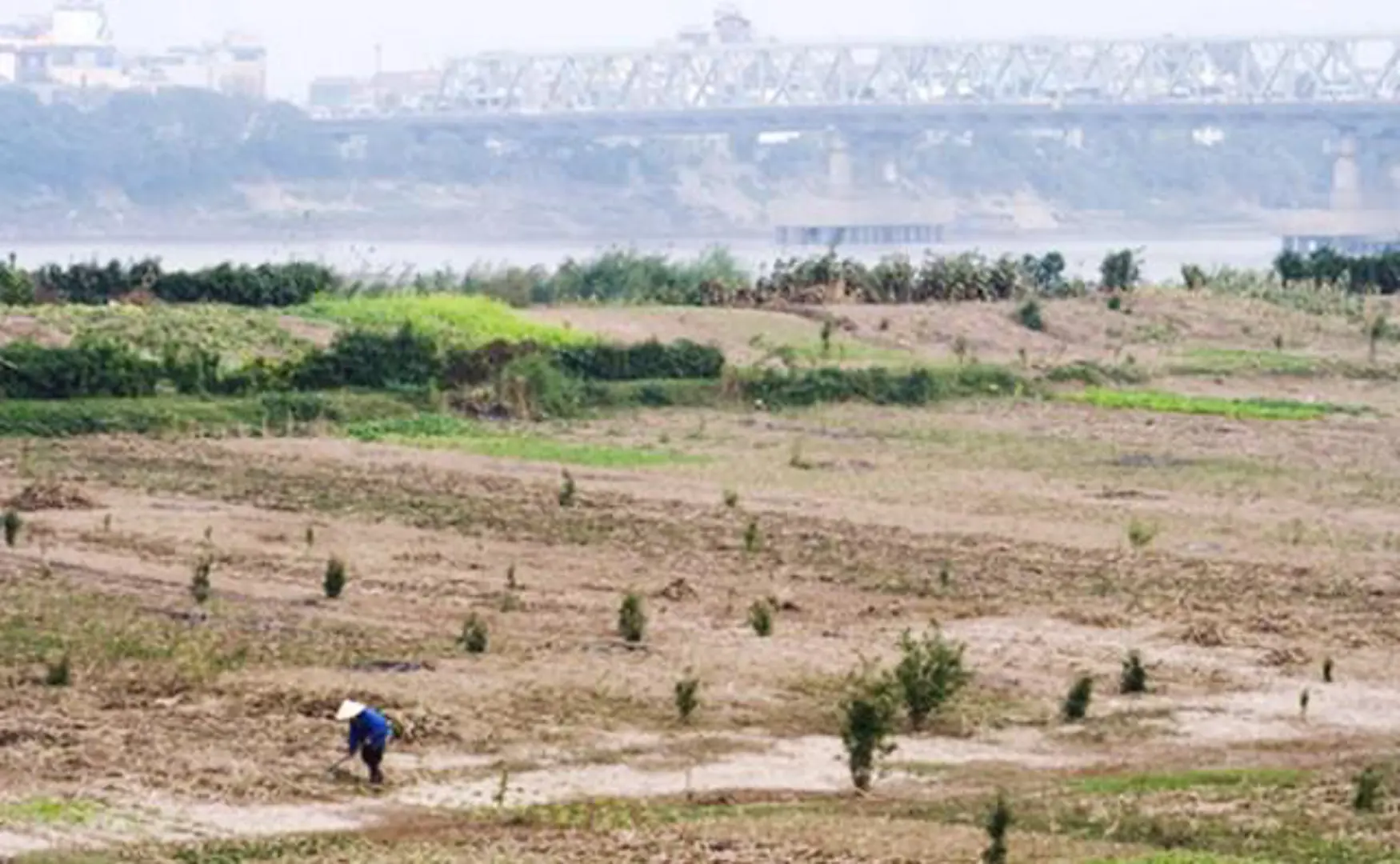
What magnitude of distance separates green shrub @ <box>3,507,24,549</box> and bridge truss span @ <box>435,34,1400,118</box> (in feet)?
445

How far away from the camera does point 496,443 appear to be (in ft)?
128

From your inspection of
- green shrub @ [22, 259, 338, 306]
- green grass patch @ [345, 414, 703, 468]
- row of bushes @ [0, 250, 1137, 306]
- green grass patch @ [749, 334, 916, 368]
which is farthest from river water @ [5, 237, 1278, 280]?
green grass patch @ [345, 414, 703, 468]

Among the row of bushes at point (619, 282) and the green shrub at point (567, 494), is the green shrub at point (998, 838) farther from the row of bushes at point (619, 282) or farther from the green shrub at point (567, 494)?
the row of bushes at point (619, 282)

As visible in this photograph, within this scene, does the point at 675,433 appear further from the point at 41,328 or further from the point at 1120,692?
the point at 1120,692

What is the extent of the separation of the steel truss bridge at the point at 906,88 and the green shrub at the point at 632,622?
128m

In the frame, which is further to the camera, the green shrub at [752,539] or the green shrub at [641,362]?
the green shrub at [641,362]

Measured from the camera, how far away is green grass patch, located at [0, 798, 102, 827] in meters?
18.8

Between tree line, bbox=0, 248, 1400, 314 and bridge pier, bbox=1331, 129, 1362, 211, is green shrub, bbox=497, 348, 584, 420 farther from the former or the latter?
bridge pier, bbox=1331, 129, 1362, 211

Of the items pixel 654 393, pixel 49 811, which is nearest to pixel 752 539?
pixel 49 811

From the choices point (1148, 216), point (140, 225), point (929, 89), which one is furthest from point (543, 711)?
point (929, 89)

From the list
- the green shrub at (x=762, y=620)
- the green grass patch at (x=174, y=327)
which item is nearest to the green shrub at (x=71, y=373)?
the green grass patch at (x=174, y=327)

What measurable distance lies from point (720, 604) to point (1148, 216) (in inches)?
5542

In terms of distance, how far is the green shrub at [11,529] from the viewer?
28.8 meters

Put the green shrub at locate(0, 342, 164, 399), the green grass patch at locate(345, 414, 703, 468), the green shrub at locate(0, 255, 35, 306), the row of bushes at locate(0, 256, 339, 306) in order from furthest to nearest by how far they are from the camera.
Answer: the row of bushes at locate(0, 256, 339, 306) < the green shrub at locate(0, 255, 35, 306) < the green shrub at locate(0, 342, 164, 399) < the green grass patch at locate(345, 414, 703, 468)
